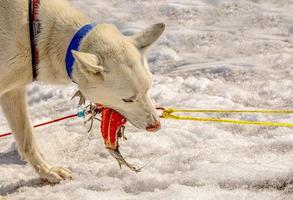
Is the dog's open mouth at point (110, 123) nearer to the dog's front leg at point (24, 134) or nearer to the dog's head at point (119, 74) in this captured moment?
the dog's head at point (119, 74)

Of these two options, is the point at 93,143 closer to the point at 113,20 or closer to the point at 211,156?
the point at 211,156

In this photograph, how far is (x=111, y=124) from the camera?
3.56m

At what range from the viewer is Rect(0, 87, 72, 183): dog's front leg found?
4.06 m

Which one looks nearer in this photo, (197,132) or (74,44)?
(74,44)

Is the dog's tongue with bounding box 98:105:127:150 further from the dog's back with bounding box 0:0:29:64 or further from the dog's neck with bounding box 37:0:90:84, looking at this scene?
the dog's back with bounding box 0:0:29:64

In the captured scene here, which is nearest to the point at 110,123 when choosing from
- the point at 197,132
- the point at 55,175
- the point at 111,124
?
the point at 111,124

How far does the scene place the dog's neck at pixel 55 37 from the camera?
3.46 m

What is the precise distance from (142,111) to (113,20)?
4.94 meters

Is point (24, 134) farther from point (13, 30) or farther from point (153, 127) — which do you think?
point (153, 127)

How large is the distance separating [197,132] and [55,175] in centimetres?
133

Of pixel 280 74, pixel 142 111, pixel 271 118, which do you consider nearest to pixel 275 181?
pixel 142 111

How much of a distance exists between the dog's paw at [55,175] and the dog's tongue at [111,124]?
0.56 meters

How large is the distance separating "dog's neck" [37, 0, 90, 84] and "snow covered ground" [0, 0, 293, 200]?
2.86 feet

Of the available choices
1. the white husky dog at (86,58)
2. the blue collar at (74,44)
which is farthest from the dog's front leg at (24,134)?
the blue collar at (74,44)
